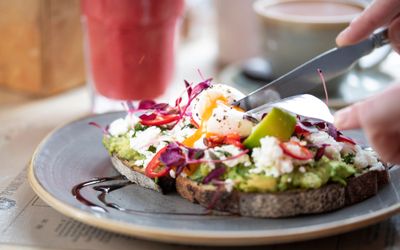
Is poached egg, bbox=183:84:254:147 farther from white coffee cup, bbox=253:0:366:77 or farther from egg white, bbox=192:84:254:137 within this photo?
white coffee cup, bbox=253:0:366:77

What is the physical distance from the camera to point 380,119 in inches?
52.2

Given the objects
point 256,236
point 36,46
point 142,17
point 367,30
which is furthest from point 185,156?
point 36,46

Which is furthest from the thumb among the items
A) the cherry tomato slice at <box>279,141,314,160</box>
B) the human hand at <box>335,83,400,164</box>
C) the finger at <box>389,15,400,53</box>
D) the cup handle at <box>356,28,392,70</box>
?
the cup handle at <box>356,28,392,70</box>

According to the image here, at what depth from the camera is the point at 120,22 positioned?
2223 millimetres

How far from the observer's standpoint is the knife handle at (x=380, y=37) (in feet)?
6.01

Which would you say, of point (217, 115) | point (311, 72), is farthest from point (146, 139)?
point (311, 72)

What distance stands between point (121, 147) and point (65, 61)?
3.26 feet

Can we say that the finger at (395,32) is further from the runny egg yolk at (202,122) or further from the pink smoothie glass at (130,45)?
the pink smoothie glass at (130,45)

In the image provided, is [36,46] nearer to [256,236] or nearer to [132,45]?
[132,45]

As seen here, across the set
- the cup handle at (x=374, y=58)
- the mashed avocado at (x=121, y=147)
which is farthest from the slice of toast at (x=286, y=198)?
the cup handle at (x=374, y=58)

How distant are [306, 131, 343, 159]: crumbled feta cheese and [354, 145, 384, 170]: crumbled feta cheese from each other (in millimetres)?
44

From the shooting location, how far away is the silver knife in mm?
1714

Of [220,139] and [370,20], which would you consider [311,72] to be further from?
[220,139]

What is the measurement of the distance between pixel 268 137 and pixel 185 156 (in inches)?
7.6
